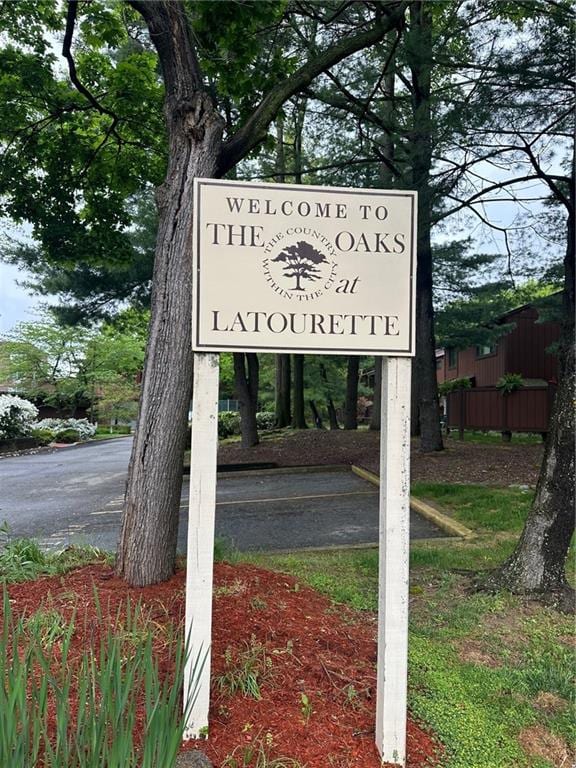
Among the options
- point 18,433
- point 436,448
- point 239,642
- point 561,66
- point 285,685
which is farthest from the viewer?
point 18,433

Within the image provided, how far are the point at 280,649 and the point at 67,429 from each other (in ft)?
75.6

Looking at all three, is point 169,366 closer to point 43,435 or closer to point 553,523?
point 553,523

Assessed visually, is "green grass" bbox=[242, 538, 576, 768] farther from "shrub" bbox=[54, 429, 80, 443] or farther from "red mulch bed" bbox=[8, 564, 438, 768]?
"shrub" bbox=[54, 429, 80, 443]

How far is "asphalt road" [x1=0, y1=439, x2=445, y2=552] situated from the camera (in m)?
5.21

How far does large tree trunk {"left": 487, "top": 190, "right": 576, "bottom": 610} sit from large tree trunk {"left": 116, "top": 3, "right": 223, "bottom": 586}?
221 cm

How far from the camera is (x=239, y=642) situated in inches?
95.3

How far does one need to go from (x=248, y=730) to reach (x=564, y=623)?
81.8 inches

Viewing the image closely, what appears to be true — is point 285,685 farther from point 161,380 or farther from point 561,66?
point 561,66

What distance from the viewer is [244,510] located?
21.7 feet

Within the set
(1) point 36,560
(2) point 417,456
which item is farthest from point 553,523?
(2) point 417,456

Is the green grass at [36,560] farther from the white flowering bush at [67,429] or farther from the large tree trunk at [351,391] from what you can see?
the white flowering bush at [67,429]

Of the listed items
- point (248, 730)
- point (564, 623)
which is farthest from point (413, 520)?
point (248, 730)

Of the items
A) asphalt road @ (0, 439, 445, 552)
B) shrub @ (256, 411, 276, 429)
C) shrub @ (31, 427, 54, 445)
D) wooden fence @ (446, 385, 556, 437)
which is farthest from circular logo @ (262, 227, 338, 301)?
shrub @ (31, 427, 54, 445)

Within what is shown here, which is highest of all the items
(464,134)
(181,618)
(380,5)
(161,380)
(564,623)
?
(380,5)
